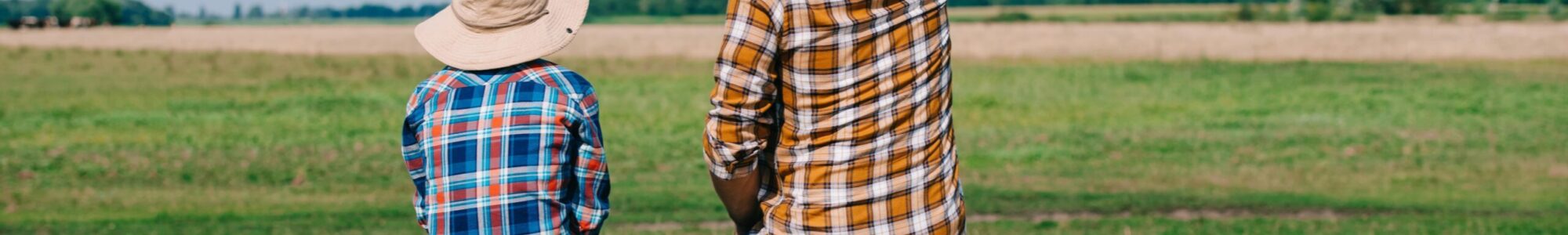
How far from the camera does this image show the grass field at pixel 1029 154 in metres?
7.50

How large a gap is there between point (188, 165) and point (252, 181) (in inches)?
50.7

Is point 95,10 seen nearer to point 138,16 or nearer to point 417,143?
point 138,16

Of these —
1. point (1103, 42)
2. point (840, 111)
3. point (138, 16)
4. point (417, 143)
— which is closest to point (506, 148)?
point (417, 143)

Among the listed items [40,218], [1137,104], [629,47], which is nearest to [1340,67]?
[1137,104]

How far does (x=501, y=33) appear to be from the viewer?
2.31 m

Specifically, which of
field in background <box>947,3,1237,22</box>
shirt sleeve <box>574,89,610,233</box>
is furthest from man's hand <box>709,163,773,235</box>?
field in background <box>947,3,1237,22</box>

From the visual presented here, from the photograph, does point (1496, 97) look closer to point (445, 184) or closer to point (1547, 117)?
point (1547, 117)

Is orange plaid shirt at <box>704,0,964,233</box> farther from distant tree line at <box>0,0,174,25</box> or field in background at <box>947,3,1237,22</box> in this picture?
distant tree line at <box>0,0,174,25</box>

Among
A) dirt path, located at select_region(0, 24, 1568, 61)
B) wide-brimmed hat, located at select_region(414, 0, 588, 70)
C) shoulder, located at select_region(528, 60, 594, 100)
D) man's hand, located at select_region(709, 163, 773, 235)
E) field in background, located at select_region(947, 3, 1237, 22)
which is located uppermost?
wide-brimmed hat, located at select_region(414, 0, 588, 70)

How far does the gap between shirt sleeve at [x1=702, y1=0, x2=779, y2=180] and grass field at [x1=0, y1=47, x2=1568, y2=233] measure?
4.60m

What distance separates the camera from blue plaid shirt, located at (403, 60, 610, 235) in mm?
2166

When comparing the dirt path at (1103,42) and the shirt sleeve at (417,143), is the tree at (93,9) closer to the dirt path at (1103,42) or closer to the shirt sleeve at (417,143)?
the dirt path at (1103,42)

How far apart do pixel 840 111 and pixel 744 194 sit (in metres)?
0.26

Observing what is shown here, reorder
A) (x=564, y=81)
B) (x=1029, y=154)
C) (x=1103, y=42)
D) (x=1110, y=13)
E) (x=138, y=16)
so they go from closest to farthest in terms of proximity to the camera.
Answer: (x=564, y=81), (x=1029, y=154), (x=1103, y=42), (x=138, y=16), (x=1110, y=13)
